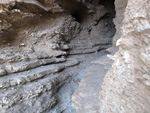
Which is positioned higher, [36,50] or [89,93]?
[36,50]

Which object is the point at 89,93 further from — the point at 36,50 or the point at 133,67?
the point at 36,50

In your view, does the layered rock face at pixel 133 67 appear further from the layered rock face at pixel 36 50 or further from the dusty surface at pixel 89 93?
the layered rock face at pixel 36 50

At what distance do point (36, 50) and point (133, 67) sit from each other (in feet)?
6.75

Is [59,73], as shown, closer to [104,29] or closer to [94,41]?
[94,41]

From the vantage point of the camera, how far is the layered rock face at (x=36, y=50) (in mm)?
1579

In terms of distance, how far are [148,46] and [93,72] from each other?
2.07 m

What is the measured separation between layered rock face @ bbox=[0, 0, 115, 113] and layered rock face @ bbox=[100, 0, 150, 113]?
3.79 feet

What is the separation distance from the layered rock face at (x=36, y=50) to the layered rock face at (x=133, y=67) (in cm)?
116

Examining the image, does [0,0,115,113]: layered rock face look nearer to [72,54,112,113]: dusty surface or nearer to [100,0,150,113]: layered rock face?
[72,54,112,113]: dusty surface

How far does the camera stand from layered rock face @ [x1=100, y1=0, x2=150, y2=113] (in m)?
0.66

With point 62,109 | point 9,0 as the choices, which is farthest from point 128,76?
point 9,0

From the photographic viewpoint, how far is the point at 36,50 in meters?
2.39

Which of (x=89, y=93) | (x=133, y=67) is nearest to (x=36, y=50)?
(x=89, y=93)

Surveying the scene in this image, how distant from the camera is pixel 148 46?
0.63 m
